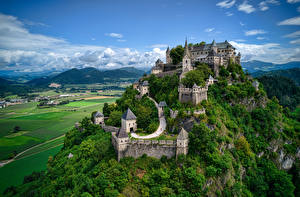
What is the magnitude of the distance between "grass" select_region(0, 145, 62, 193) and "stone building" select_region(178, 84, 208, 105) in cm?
5182

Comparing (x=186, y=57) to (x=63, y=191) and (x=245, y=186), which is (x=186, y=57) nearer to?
(x=245, y=186)

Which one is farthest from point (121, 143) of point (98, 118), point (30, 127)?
point (30, 127)

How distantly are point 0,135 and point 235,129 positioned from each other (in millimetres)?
98877

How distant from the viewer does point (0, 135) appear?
81188mm

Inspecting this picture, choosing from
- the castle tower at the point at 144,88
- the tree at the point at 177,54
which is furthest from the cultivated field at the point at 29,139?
the tree at the point at 177,54

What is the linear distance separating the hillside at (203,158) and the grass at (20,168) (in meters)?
5.59

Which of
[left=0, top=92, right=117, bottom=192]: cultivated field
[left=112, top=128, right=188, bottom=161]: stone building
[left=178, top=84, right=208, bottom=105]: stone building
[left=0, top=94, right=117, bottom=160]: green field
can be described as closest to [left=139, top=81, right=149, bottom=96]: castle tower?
[left=178, top=84, right=208, bottom=105]: stone building

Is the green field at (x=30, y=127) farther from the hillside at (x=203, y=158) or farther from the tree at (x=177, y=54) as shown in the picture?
the tree at (x=177, y=54)

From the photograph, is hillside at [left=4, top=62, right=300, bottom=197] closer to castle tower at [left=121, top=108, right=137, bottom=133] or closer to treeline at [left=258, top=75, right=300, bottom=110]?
castle tower at [left=121, top=108, right=137, bottom=133]

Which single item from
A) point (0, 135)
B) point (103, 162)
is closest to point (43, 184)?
point (103, 162)

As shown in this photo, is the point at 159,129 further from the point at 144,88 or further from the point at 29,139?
the point at 29,139

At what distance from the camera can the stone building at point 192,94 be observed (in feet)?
134

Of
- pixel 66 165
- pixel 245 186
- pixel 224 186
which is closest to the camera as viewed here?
pixel 224 186

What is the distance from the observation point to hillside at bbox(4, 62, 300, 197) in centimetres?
2962
